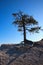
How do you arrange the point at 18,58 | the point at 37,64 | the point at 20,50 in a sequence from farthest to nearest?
the point at 20,50
the point at 18,58
the point at 37,64

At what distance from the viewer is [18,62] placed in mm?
12930

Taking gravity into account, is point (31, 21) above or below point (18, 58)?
above

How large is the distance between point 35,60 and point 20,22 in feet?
53.5

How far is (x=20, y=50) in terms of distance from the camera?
1600cm

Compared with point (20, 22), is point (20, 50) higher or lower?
lower

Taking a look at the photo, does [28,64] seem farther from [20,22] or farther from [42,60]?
[20,22]

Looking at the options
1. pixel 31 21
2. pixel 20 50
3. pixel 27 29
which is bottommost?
pixel 20 50

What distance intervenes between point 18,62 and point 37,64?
6.43ft

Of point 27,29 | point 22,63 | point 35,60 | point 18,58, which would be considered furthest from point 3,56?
point 27,29

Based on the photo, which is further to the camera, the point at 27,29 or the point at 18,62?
the point at 27,29

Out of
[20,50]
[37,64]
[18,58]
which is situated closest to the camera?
[37,64]

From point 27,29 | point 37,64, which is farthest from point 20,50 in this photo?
point 27,29

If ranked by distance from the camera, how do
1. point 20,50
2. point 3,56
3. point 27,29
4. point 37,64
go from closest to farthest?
1. point 37,64
2. point 3,56
3. point 20,50
4. point 27,29

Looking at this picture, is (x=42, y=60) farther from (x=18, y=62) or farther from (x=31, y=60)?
(x=18, y=62)
